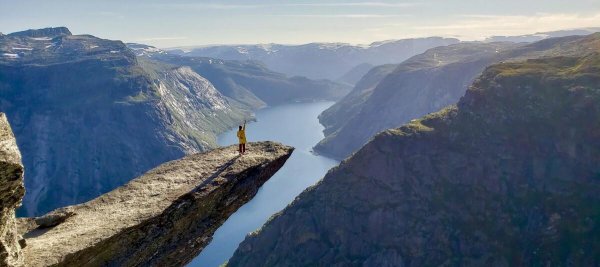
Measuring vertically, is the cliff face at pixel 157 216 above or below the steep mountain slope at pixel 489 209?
above

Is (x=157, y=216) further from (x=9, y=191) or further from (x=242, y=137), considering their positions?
(x=242, y=137)

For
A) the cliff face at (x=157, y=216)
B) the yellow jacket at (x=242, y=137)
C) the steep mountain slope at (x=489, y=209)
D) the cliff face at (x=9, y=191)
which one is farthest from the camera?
the steep mountain slope at (x=489, y=209)

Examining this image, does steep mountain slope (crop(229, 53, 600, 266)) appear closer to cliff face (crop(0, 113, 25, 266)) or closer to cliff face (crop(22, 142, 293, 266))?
cliff face (crop(22, 142, 293, 266))

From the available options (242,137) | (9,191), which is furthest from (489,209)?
(9,191)

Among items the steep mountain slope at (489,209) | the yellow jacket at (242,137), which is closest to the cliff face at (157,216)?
the yellow jacket at (242,137)

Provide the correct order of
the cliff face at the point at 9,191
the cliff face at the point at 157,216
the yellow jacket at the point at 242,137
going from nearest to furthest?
the cliff face at the point at 9,191 < the cliff face at the point at 157,216 < the yellow jacket at the point at 242,137

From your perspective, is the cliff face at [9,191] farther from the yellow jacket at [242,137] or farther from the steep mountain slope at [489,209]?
the steep mountain slope at [489,209]

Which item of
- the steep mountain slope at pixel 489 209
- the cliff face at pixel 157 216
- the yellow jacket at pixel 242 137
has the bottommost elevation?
the steep mountain slope at pixel 489 209
